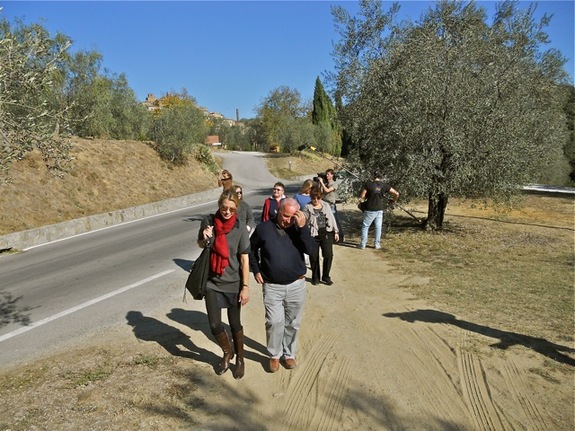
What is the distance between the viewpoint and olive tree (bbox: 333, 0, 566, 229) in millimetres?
10148

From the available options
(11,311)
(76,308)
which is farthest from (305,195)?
(11,311)

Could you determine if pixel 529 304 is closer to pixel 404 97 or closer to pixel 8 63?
pixel 404 97

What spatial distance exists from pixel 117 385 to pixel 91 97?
21.1 meters

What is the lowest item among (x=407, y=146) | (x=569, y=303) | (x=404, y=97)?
(x=569, y=303)

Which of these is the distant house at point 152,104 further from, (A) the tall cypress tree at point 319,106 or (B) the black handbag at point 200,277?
(B) the black handbag at point 200,277

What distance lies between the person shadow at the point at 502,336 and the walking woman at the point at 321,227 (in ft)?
5.49

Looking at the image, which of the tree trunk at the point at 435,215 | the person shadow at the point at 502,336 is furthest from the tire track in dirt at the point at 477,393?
the tree trunk at the point at 435,215

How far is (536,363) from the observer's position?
4750mm

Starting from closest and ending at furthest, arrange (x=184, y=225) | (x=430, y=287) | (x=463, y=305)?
(x=463, y=305), (x=430, y=287), (x=184, y=225)

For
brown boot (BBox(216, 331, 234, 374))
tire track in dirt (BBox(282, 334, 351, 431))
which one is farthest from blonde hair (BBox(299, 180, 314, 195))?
brown boot (BBox(216, 331, 234, 374))

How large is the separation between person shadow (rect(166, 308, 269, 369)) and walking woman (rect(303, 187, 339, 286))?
6.81 feet

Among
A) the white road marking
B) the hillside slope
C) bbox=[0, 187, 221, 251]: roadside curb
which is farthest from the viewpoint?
the hillside slope

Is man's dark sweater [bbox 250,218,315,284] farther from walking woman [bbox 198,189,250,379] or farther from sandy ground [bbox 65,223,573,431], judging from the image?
sandy ground [bbox 65,223,573,431]

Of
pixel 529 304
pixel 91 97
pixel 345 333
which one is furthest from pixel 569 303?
pixel 91 97
